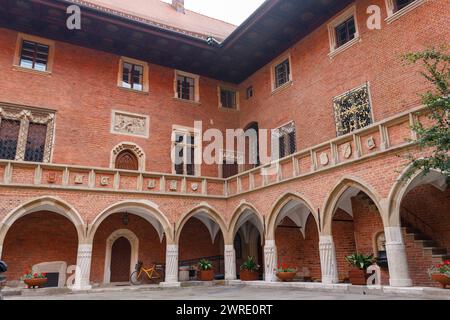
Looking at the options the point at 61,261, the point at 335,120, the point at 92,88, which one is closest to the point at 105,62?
the point at 92,88

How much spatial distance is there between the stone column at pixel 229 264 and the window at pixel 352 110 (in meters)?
6.60

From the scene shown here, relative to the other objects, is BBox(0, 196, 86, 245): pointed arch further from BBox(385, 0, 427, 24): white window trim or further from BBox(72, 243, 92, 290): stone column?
BBox(385, 0, 427, 24): white window trim

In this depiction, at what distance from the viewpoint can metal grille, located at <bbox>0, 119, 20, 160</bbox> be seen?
1577 cm

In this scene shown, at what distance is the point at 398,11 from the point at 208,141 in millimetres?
10503

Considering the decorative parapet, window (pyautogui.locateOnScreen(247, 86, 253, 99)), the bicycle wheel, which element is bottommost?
the bicycle wheel

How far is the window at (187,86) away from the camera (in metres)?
20.3

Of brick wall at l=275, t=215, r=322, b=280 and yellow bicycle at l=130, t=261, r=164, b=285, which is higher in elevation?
brick wall at l=275, t=215, r=322, b=280

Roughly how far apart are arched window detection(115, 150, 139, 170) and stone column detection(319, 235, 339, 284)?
31.2 feet

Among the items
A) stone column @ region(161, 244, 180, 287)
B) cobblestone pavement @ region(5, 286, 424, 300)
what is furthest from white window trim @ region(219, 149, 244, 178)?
cobblestone pavement @ region(5, 286, 424, 300)

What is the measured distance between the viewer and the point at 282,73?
1889 cm

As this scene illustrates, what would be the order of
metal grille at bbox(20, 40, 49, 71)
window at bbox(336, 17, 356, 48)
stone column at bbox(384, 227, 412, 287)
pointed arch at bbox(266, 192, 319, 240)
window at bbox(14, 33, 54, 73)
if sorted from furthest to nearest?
metal grille at bbox(20, 40, 49, 71) → window at bbox(14, 33, 54, 73) → window at bbox(336, 17, 356, 48) → pointed arch at bbox(266, 192, 319, 240) → stone column at bbox(384, 227, 412, 287)

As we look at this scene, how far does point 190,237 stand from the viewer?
61.4 ft

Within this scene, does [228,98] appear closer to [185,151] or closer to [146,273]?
[185,151]

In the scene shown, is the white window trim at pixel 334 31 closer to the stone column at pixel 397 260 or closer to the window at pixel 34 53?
the stone column at pixel 397 260
